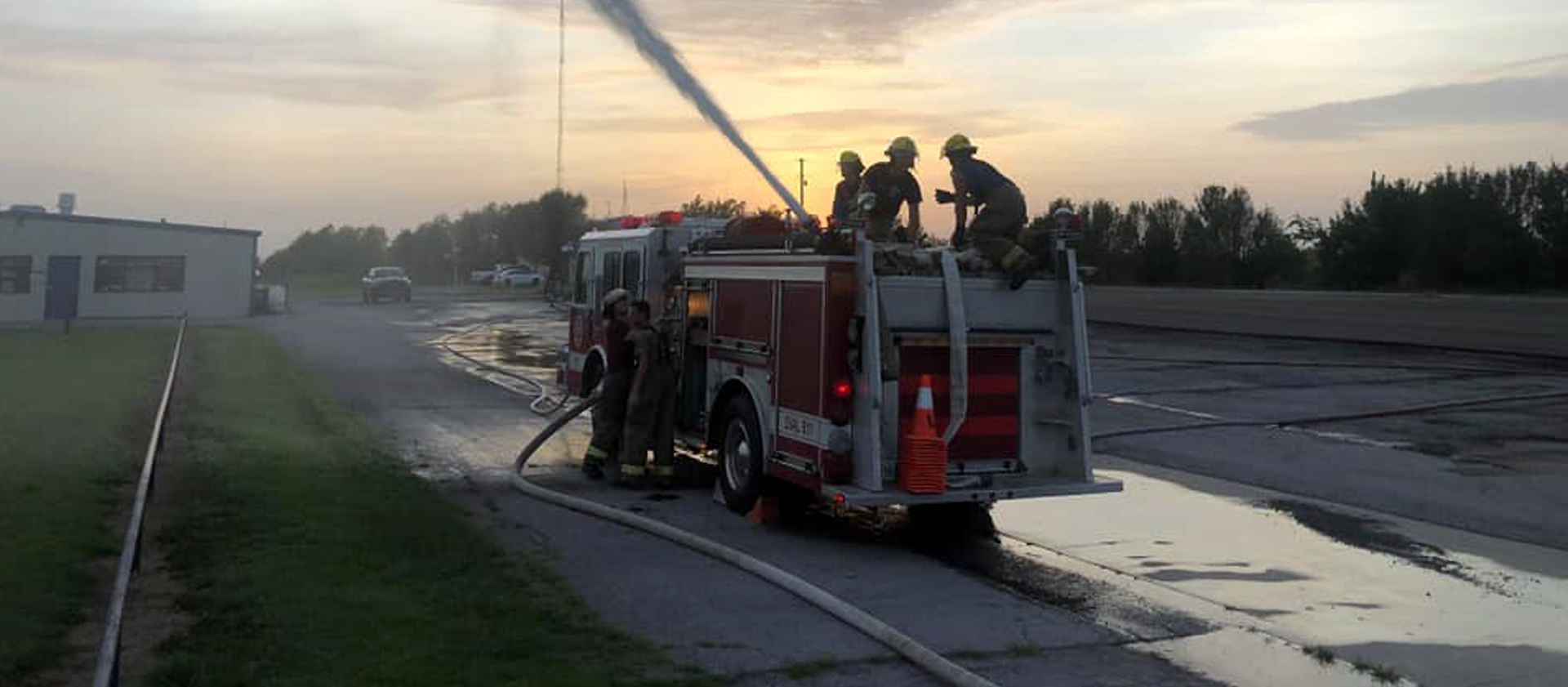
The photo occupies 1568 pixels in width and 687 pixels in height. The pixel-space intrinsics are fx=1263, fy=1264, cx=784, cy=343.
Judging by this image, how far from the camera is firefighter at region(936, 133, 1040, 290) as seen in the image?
900 centimetres

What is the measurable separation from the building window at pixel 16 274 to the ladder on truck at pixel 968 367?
133 feet

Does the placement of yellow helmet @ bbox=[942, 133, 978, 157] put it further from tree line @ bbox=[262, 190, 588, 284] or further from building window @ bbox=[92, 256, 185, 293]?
tree line @ bbox=[262, 190, 588, 284]

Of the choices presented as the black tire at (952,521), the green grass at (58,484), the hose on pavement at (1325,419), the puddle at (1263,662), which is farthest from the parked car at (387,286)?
the puddle at (1263,662)

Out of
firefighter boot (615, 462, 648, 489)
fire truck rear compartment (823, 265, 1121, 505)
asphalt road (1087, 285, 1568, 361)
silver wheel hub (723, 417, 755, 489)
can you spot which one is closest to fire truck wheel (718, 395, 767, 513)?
silver wheel hub (723, 417, 755, 489)

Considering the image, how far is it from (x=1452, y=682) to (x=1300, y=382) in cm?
1568

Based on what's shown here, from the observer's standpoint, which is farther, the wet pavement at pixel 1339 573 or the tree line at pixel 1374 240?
the tree line at pixel 1374 240

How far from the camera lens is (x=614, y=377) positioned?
1130 centimetres

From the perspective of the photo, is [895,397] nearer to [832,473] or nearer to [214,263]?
[832,473]

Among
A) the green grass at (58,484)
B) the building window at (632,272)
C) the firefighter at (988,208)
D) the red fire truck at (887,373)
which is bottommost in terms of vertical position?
the green grass at (58,484)

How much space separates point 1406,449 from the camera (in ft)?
44.8

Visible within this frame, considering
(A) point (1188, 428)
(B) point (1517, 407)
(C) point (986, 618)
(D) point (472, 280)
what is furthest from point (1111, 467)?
(D) point (472, 280)

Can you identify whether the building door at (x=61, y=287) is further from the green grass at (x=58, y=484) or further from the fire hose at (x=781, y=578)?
the fire hose at (x=781, y=578)

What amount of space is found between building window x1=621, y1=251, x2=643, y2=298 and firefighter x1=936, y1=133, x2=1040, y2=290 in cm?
368

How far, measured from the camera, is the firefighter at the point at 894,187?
10.0m
